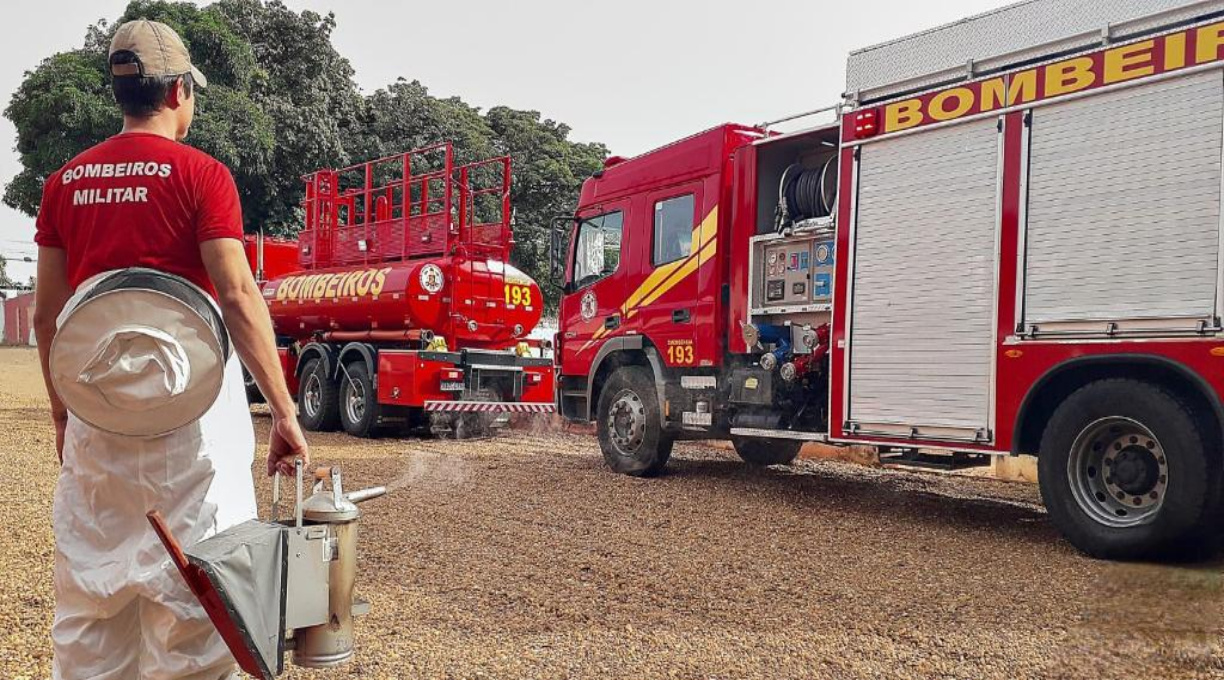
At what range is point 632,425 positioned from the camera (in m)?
9.73

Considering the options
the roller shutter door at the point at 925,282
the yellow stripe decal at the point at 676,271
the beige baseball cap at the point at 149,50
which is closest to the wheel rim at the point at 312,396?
the yellow stripe decal at the point at 676,271

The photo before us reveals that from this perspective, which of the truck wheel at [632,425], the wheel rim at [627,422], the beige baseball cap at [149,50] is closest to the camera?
the beige baseball cap at [149,50]

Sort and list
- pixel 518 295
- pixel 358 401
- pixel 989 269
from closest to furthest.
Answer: pixel 989 269 < pixel 358 401 < pixel 518 295

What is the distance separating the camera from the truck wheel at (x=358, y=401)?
44.0 ft

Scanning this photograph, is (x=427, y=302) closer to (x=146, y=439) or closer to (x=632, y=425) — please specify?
(x=632, y=425)

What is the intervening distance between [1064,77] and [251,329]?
5.75 m

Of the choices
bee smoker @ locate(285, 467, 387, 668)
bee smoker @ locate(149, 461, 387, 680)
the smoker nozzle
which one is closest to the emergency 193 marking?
the smoker nozzle

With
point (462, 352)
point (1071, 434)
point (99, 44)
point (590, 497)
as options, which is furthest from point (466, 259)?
point (99, 44)

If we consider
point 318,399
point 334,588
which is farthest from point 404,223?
point 334,588

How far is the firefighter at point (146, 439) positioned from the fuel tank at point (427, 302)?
10620 millimetres

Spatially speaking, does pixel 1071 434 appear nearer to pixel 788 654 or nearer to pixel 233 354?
pixel 788 654

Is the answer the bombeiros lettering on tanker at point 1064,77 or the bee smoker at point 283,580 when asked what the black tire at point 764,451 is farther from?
the bee smoker at point 283,580

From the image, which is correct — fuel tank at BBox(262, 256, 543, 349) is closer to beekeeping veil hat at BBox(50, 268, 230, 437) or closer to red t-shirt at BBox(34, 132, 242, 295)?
red t-shirt at BBox(34, 132, 242, 295)

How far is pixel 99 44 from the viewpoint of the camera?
2600cm
